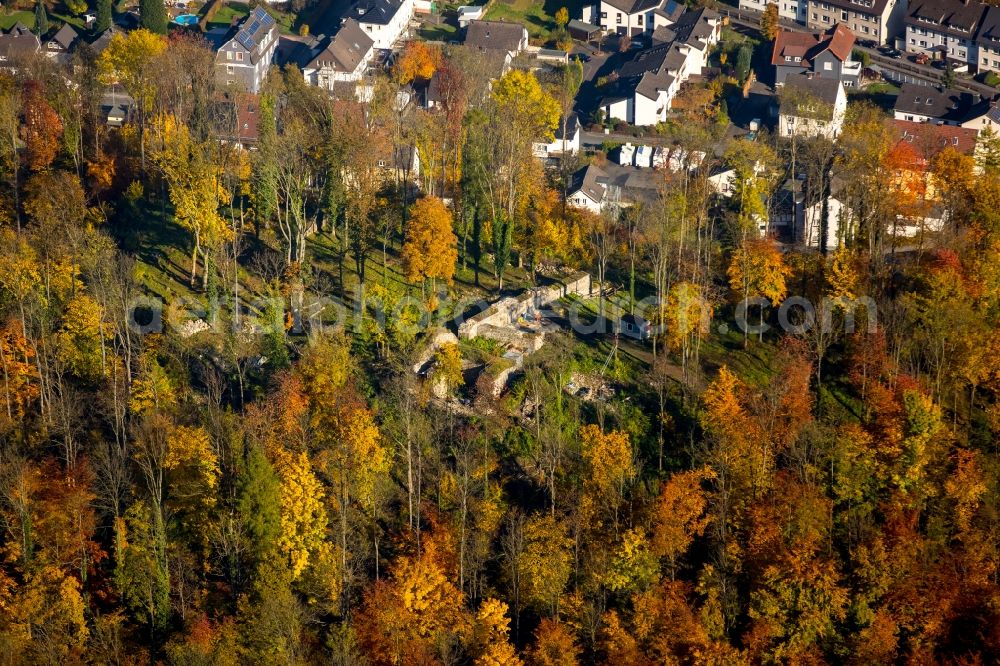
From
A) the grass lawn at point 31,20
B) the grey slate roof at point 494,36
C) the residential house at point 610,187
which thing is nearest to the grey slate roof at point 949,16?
the grey slate roof at point 494,36

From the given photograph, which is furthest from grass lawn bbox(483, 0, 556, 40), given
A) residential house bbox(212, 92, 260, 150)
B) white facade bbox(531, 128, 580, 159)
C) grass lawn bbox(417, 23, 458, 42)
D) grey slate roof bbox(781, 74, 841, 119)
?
residential house bbox(212, 92, 260, 150)

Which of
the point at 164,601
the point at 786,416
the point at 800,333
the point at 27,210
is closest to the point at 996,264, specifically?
the point at 800,333

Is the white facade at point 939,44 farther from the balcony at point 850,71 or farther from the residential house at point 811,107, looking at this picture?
the residential house at point 811,107

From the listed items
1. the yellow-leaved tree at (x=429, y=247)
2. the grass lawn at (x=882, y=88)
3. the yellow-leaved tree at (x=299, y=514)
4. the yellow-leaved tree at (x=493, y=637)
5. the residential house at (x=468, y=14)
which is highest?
the residential house at (x=468, y=14)

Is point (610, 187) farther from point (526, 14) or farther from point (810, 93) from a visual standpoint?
point (526, 14)

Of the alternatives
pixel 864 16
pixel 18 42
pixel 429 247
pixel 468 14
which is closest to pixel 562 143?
pixel 468 14

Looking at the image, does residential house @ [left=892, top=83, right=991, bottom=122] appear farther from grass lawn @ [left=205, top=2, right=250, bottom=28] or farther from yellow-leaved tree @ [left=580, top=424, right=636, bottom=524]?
grass lawn @ [left=205, top=2, right=250, bottom=28]
